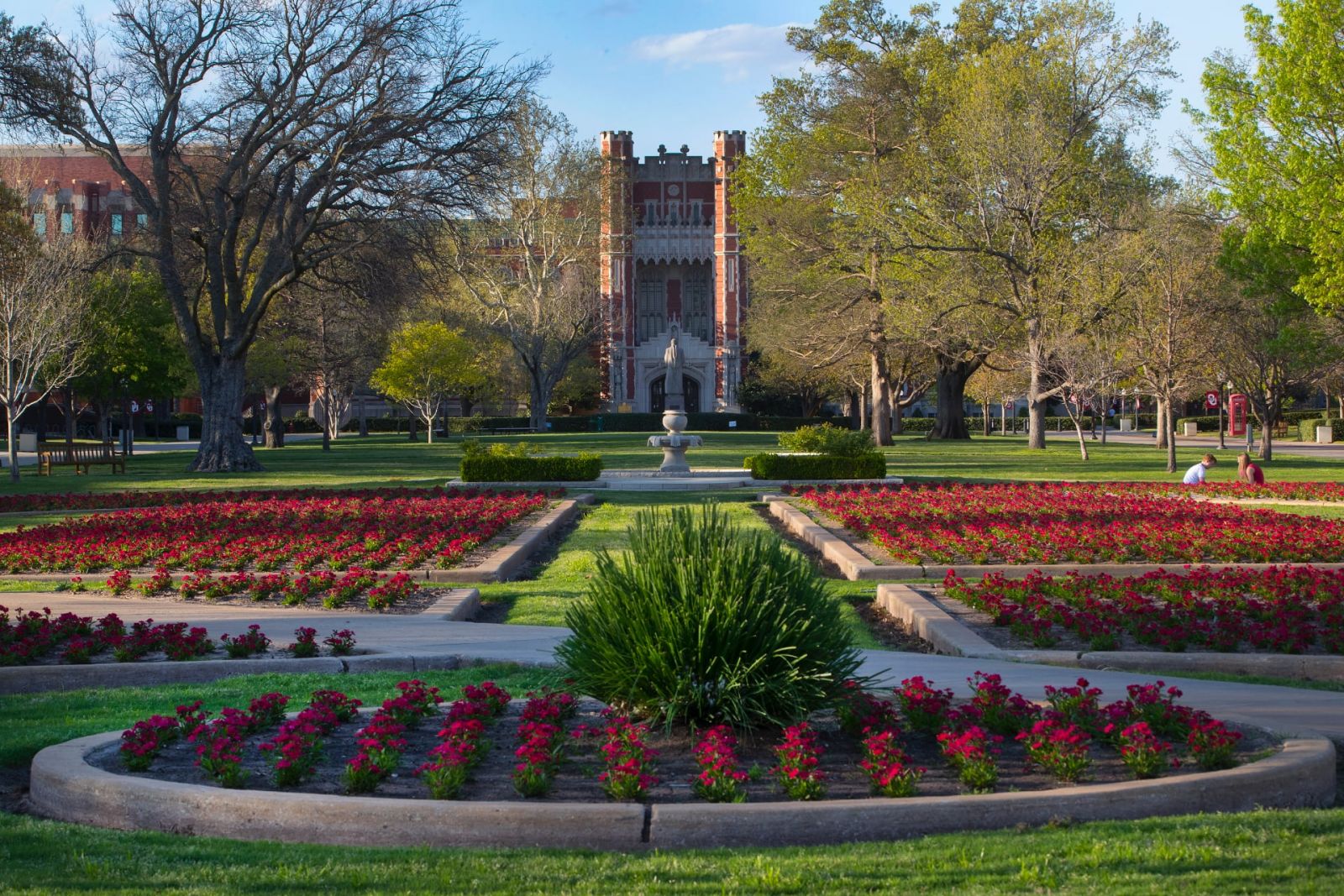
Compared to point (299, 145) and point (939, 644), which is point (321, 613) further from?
point (299, 145)

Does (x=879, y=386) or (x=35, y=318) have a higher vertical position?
(x=35, y=318)

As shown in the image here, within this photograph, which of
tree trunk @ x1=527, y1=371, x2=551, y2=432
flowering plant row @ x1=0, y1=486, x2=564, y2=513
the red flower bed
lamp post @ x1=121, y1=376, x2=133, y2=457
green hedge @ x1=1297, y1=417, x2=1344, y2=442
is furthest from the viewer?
tree trunk @ x1=527, y1=371, x2=551, y2=432

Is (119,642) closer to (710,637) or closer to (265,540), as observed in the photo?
(710,637)

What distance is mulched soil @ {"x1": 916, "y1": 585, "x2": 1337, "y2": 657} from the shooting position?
372 inches

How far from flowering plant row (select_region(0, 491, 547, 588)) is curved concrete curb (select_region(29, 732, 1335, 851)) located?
21.0 feet

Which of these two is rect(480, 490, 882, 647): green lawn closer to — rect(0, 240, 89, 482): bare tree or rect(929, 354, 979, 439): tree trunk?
rect(0, 240, 89, 482): bare tree

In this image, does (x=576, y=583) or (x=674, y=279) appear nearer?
(x=576, y=583)

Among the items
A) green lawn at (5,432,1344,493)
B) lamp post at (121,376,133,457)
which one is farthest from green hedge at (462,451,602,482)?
lamp post at (121,376,133,457)

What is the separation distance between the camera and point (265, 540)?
15.6 m

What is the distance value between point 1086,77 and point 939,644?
1467 inches

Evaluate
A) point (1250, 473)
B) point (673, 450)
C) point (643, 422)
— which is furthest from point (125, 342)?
point (643, 422)

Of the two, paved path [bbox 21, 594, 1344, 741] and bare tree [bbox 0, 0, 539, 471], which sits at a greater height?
bare tree [bbox 0, 0, 539, 471]

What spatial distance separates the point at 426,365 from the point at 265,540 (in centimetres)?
4229

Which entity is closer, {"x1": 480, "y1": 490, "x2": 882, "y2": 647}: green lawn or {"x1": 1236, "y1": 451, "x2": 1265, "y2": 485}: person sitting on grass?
{"x1": 480, "y1": 490, "x2": 882, "y2": 647}: green lawn
